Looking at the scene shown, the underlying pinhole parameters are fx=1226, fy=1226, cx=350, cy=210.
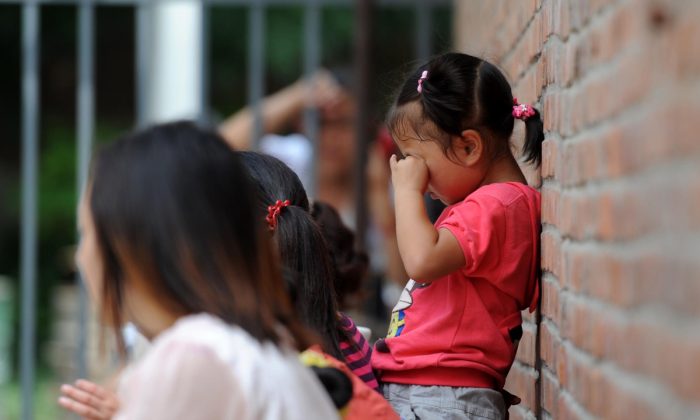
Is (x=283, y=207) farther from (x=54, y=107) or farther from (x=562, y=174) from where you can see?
(x=54, y=107)

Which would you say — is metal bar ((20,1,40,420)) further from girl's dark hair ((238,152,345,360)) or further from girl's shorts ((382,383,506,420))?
girl's shorts ((382,383,506,420))

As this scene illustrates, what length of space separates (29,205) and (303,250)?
3.89 meters

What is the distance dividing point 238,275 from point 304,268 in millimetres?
829

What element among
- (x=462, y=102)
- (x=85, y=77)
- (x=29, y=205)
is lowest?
(x=29, y=205)

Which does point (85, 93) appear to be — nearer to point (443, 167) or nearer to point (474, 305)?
point (443, 167)

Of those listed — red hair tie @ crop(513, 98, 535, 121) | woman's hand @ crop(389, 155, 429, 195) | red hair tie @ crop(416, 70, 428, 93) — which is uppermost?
red hair tie @ crop(416, 70, 428, 93)

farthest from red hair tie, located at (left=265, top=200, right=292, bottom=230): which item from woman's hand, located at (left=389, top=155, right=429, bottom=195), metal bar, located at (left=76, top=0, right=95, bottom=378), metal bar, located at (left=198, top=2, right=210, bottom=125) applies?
metal bar, located at (left=76, top=0, right=95, bottom=378)

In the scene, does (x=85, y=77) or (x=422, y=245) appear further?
(x=85, y=77)

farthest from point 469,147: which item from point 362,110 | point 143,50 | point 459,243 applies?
point 143,50

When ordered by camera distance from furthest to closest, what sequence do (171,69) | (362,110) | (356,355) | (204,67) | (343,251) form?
(171,69) → (204,67) → (362,110) → (343,251) → (356,355)

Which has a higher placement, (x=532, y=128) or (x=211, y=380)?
(x=532, y=128)

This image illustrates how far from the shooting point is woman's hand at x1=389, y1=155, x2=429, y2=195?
2725 mm

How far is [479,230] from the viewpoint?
2613 millimetres

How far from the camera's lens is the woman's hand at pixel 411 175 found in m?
2.72
